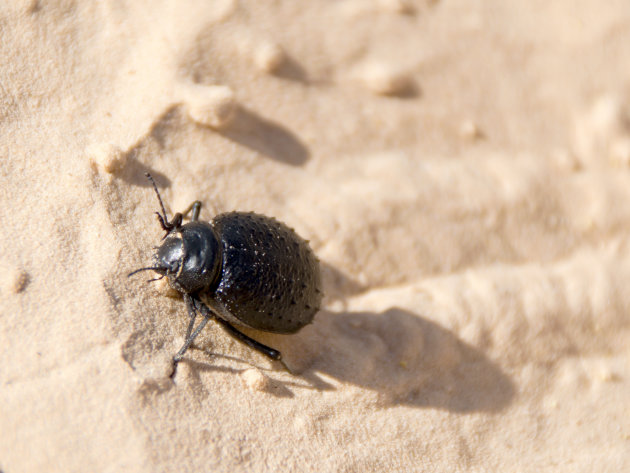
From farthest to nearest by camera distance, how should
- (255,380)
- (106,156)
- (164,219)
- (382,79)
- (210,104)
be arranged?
(382,79)
(210,104)
(164,219)
(106,156)
(255,380)

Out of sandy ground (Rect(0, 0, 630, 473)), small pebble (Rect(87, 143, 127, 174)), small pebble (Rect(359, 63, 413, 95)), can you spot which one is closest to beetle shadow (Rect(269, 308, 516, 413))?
sandy ground (Rect(0, 0, 630, 473))

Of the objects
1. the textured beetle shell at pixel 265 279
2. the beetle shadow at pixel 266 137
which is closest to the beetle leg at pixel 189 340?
the textured beetle shell at pixel 265 279

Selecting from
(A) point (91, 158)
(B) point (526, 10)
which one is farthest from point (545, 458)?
(B) point (526, 10)

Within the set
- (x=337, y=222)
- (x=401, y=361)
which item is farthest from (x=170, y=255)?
(x=401, y=361)

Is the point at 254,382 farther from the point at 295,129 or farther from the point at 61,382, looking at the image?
the point at 295,129

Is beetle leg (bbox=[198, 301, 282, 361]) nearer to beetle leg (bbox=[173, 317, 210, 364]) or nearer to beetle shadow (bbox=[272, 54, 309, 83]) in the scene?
beetle leg (bbox=[173, 317, 210, 364])

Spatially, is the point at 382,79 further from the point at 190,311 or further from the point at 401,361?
the point at 190,311
